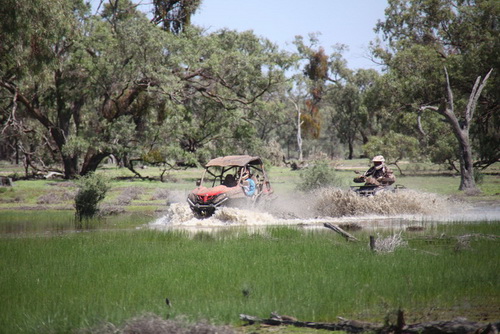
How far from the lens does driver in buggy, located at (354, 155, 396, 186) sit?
78.5 ft

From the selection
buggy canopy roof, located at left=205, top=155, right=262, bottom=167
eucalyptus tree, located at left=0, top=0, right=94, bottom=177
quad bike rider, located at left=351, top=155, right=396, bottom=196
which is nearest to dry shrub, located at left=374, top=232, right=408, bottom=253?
buggy canopy roof, located at left=205, top=155, right=262, bottom=167

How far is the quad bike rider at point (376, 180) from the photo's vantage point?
2392 cm

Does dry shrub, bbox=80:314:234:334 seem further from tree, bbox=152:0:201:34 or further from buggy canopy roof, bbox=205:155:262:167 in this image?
tree, bbox=152:0:201:34

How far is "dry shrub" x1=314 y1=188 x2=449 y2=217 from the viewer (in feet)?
77.0

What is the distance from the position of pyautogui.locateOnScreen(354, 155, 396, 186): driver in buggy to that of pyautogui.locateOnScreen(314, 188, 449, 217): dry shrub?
1.65 feet

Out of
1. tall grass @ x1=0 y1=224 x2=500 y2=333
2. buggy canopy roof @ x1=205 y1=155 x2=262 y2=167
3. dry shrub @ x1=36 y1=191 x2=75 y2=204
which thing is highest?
buggy canopy roof @ x1=205 y1=155 x2=262 y2=167

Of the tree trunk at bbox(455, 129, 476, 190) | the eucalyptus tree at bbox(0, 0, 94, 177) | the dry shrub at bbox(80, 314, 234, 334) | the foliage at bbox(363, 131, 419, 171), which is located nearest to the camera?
the dry shrub at bbox(80, 314, 234, 334)

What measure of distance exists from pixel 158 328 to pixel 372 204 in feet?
57.8

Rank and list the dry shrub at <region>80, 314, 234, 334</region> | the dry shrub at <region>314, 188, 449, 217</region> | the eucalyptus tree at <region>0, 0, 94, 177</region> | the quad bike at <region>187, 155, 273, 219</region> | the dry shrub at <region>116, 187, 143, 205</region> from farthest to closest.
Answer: the dry shrub at <region>116, 187, 143, 205</region> < the eucalyptus tree at <region>0, 0, 94, 177</region> < the dry shrub at <region>314, 188, 449, 217</region> < the quad bike at <region>187, 155, 273, 219</region> < the dry shrub at <region>80, 314, 234, 334</region>

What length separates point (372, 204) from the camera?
23.5 metres

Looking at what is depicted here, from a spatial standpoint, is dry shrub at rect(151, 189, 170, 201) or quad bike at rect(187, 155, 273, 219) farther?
dry shrub at rect(151, 189, 170, 201)

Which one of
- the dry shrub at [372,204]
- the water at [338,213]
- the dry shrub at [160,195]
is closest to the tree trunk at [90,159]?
the dry shrub at [160,195]

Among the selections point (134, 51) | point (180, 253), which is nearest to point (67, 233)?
point (180, 253)

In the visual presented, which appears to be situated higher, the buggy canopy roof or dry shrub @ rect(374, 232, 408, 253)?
the buggy canopy roof
